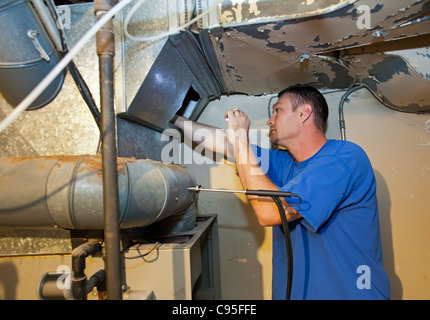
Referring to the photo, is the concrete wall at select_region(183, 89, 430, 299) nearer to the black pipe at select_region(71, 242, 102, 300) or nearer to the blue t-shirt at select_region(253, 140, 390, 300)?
the blue t-shirt at select_region(253, 140, 390, 300)

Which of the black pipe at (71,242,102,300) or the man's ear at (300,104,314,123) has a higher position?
the man's ear at (300,104,314,123)

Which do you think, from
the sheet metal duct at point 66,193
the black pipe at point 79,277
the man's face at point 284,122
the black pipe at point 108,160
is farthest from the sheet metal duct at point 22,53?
the man's face at point 284,122

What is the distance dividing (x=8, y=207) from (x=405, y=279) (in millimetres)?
1778

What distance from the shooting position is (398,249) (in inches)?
52.1

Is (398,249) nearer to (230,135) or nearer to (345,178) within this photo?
(345,178)

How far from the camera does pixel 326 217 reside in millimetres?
781

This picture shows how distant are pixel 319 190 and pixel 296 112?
1.38 ft

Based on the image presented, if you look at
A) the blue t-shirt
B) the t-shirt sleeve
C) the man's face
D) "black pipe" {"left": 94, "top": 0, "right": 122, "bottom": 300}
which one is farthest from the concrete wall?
"black pipe" {"left": 94, "top": 0, "right": 122, "bottom": 300}

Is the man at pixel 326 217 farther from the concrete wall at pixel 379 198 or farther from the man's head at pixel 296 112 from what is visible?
the concrete wall at pixel 379 198

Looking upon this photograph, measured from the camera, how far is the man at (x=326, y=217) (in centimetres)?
80

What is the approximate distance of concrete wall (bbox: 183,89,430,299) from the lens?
1.32m

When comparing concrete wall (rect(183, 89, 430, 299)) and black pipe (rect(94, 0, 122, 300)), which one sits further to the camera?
concrete wall (rect(183, 89, 430, 299))

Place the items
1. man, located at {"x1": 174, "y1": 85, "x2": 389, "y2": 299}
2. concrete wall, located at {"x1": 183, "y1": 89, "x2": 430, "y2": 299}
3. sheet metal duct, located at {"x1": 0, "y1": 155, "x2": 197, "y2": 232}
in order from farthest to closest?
concrete wall, located at {"x1": 183, "y1": 89, "x2": 430, "y2": 299}
man, located at {"x1": 174, "y1": 85, "x2": 389, "y2": 299}
sheet metal duct, located at {"x1": 0, "y1": 155, "x2": 197, "y2": 232}
